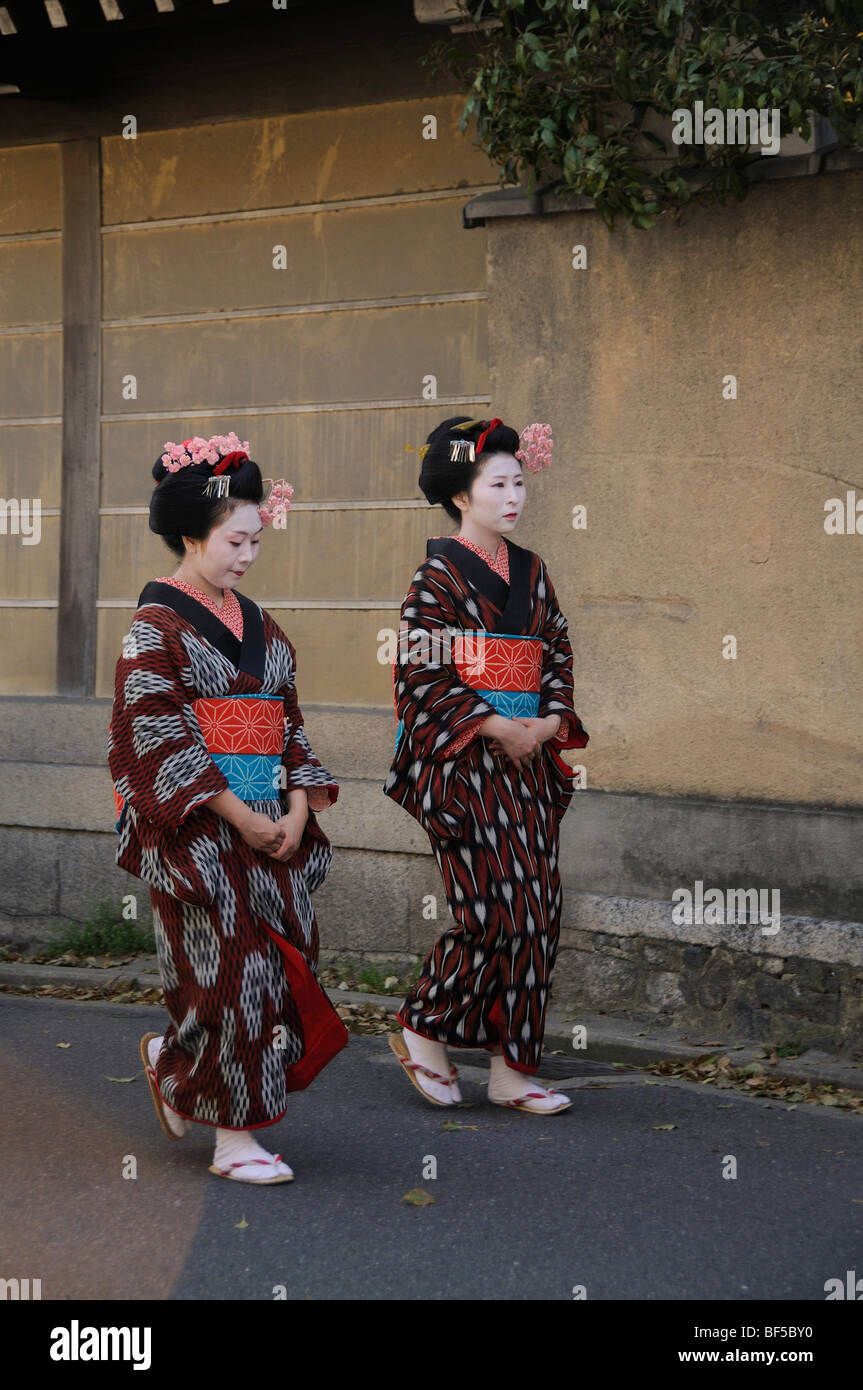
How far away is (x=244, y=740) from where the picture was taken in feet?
13.9

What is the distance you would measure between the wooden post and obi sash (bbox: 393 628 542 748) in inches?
Answer: 127

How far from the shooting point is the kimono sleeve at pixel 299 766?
444 cm

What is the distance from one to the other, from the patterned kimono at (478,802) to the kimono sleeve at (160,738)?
2.84 ft

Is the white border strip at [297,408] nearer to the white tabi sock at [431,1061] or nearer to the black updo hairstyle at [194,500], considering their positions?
the black updo hairstyle at [194,500]

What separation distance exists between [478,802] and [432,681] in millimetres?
410

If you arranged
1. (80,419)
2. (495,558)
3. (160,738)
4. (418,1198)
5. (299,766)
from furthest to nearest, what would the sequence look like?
(80,419) < (495,558) < (299,766) < (160,738) < (418,1198)

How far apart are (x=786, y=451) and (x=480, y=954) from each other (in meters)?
2.35

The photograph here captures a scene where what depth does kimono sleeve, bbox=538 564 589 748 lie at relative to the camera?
4.90 metres

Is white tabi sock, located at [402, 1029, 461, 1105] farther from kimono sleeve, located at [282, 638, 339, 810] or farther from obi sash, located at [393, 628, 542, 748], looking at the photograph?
obi sash, located at [393, 628, 542, 748]

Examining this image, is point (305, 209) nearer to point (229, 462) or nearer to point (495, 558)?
point (495, 558)

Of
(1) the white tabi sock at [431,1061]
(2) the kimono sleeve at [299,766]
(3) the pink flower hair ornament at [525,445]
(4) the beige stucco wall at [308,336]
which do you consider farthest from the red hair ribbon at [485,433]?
(1) the white tabi sock at [431,1061]

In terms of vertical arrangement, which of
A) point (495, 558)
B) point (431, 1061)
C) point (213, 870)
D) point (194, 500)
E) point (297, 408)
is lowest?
point (431, 1061)

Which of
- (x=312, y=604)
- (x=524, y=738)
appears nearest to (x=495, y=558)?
(x=524, y=738)

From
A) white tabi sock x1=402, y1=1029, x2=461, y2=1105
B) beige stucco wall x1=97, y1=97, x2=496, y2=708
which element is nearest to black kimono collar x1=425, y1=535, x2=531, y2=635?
white tabi sock x1=402, y1=1029, x2=461, y2=1105
